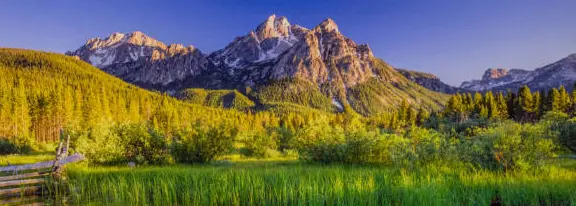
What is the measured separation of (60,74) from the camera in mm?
169375

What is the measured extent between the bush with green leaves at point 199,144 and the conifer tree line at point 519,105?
74.5m

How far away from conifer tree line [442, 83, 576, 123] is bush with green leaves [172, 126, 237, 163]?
244ft

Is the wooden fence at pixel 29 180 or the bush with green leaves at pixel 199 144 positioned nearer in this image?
the wooden fence at pixel 29 180

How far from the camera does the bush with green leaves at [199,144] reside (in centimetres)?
1989

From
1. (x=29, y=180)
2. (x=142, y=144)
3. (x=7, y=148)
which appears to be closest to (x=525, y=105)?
(x=142, y=144)

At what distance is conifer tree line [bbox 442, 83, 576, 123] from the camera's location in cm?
7175

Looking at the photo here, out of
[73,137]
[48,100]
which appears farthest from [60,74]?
[73,137]

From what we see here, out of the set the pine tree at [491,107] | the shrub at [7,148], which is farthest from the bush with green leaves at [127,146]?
the pine tree at [491,107]


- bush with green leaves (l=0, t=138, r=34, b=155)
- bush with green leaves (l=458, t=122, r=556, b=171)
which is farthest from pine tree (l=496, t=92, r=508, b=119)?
bush with green leaves (l=0, t=138, r=34, b=155)

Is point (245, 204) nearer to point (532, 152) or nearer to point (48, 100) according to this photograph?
point (532, 152)

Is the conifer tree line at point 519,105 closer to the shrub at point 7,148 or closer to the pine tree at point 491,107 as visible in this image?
the pine tree at point 491,107

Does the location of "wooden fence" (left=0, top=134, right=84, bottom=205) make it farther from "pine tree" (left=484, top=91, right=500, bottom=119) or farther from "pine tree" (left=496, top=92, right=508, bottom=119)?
"pine tree" (left=496, top=92, right=508, bottom=119)

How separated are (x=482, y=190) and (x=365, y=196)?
10.5ft

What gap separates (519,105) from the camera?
7850 cm
